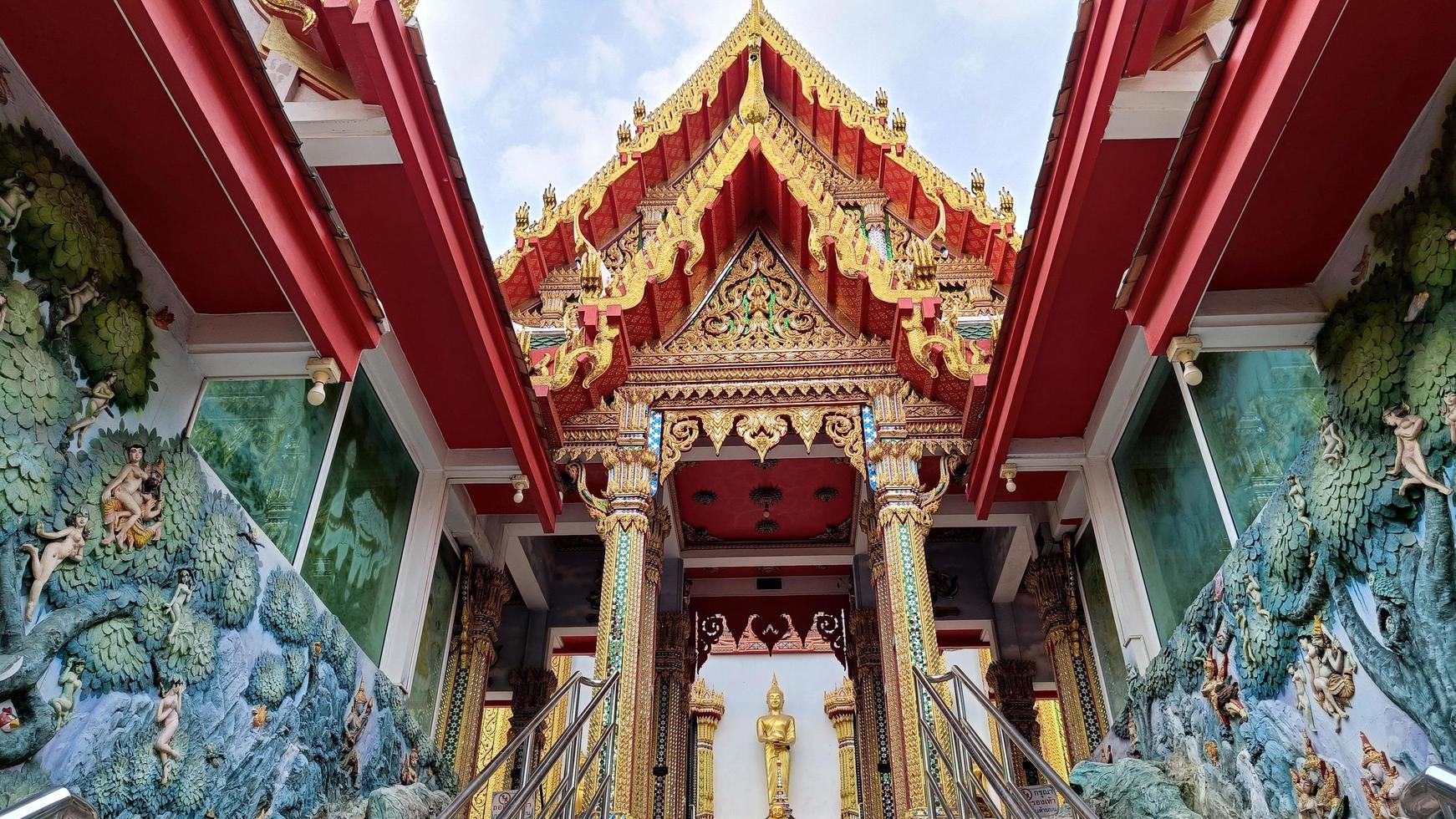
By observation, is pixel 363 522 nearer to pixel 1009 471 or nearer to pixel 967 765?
pixel 967 765

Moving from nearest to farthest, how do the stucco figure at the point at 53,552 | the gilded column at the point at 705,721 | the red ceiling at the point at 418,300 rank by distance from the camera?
the stucco figure at the point at 53,552 → the red ceiling at the point at 418,300 → the gilded column at the point at 705,721

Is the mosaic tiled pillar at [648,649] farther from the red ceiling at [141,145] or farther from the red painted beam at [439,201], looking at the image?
the red ceiling at [141,145]

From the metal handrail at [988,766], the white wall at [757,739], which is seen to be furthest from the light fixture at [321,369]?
the white wall at [757,739]

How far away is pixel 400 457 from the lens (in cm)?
557

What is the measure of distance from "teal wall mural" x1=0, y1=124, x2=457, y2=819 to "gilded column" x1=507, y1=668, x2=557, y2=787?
492cm

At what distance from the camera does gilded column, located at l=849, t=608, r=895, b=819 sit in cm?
805

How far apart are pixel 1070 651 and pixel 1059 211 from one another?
13.7ft

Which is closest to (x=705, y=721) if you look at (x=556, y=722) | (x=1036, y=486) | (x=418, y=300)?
(x=556, y=722)

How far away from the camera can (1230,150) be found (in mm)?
2873

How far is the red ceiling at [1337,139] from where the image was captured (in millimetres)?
2559

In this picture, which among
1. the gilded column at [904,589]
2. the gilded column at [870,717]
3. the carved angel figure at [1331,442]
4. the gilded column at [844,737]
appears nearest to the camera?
the carved angel figure at [1331,442]

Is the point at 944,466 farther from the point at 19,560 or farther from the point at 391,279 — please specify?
the point at 19,560

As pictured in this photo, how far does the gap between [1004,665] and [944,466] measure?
353 centimetres

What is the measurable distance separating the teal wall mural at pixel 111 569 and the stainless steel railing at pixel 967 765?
2.76 meters
